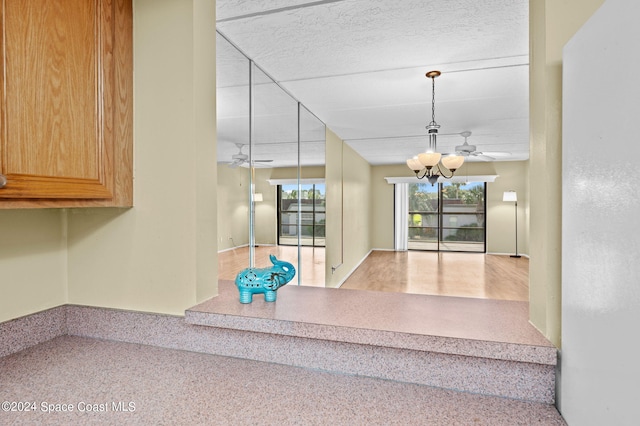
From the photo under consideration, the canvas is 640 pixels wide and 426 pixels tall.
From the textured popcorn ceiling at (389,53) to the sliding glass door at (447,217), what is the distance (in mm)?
5467

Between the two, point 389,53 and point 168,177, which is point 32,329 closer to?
point 168,177

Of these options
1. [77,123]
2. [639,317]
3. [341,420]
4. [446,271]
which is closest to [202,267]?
[77,123]

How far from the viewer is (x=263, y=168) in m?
2.33

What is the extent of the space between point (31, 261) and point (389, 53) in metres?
2.05

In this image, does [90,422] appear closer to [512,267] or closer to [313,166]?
[313,166]

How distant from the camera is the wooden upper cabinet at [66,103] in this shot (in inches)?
30.8

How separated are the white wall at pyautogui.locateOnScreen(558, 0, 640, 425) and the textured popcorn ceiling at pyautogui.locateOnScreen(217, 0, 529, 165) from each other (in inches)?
43.9

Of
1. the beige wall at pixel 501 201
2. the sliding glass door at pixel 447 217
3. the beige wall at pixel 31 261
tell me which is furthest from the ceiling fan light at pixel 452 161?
the sliding glass door at pixel 447 217

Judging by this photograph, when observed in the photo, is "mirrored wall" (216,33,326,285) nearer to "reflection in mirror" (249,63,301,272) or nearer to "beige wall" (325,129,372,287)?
"reflection in mirror" (249,63,301,272)

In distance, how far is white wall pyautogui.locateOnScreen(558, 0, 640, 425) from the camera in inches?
20.1

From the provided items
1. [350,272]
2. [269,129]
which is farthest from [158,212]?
[350,272]

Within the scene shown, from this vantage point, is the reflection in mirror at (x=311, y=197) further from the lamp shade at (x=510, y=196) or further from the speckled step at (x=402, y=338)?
the lamp shade at (x=510, y=196)

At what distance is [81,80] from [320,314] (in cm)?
96

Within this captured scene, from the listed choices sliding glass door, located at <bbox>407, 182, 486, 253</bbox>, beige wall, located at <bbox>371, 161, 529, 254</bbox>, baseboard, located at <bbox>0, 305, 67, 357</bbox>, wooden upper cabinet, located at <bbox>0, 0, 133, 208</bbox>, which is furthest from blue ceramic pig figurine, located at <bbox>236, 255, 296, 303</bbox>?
sliding glass door, located at <bbox>407, 182, 486, 253</bbox>
